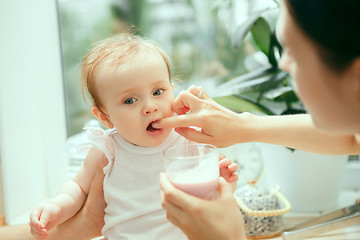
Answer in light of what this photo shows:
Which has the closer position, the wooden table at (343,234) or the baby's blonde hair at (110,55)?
the baby's blonde hair at (110,55)

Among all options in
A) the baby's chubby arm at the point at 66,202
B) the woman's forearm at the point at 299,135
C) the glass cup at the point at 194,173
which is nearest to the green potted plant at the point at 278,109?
the woman's forearm at the point at 299,135

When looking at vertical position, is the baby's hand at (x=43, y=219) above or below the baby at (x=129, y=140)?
below

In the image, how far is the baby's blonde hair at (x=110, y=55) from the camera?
115cm

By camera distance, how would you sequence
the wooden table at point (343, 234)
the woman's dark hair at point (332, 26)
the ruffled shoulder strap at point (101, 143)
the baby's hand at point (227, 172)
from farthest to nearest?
the wooden table at point (343, 234) < the ruffled shoulder strap at point (101, 143) < the baby's hand at point (227, 172) < the woman's dark hair at point (332, 26)

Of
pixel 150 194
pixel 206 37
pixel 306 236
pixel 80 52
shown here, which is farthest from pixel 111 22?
pixel 306 236

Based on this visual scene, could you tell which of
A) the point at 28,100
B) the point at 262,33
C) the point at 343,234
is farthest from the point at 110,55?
the point at 343,234

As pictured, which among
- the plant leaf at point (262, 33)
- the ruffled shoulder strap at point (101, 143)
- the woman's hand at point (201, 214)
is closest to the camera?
the woman's hand at point (201, 214)

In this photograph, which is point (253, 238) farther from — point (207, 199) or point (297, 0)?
point (297, 0)

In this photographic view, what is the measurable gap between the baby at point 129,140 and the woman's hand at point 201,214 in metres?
0.22

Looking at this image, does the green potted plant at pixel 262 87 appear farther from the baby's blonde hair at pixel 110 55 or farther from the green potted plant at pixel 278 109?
the baby's blonde hair at pixel 110 55

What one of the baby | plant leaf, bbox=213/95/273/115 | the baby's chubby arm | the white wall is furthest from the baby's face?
the white wall

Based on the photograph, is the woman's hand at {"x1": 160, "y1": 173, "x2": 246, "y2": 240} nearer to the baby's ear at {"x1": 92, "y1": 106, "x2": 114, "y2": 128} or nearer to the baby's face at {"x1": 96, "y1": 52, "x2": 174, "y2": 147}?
the baby's face at {"x1": 96, "y1": 52, "x2": 174, "y2": 147}

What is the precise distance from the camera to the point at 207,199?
0.88 meters

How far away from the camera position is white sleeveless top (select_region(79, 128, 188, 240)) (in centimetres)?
115
